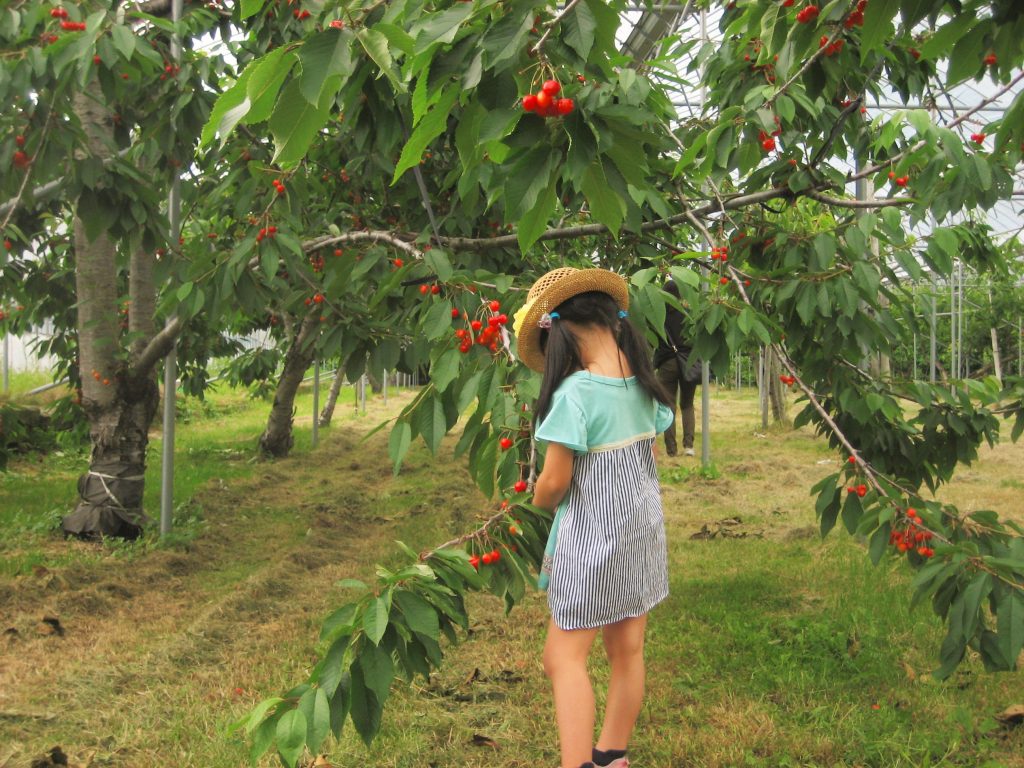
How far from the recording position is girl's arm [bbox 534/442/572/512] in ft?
7.18

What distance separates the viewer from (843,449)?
2.93 meters

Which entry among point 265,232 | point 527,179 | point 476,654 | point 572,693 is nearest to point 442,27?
point 527,179

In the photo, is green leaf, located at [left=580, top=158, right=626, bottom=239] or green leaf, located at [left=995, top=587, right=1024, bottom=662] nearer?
green leaf, located at [left=580, top=158, right=626, bottom=239]

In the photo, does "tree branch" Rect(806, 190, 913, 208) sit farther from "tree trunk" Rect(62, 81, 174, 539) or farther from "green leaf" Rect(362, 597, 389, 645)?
"tree trunk" Rect(62, 81, 174, 539)

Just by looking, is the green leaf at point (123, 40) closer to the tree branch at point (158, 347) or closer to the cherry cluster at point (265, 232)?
the cherry cluster at point (265, 232)

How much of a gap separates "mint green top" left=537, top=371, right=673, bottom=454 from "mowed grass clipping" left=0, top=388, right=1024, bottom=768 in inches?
41.1

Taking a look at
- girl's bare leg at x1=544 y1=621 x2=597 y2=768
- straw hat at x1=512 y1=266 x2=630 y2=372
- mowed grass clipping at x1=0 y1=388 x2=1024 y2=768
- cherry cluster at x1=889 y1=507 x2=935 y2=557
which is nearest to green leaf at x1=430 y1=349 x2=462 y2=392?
straw hat at x1=512 y1=266 x2=630 y2=372

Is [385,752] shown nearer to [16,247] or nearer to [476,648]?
[476,648]

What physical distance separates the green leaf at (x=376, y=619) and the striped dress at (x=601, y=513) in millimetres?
619

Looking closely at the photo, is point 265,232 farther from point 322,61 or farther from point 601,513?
point 322,61

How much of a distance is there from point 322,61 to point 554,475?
130 cm

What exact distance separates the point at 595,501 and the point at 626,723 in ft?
2.12

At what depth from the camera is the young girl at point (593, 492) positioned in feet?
7.23

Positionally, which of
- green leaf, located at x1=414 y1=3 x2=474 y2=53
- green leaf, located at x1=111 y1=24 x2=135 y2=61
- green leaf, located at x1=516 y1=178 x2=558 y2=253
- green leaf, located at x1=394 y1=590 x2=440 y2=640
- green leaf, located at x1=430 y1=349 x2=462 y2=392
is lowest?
green leaf, located at x1=394 y1=590 x2=440 y2=640
